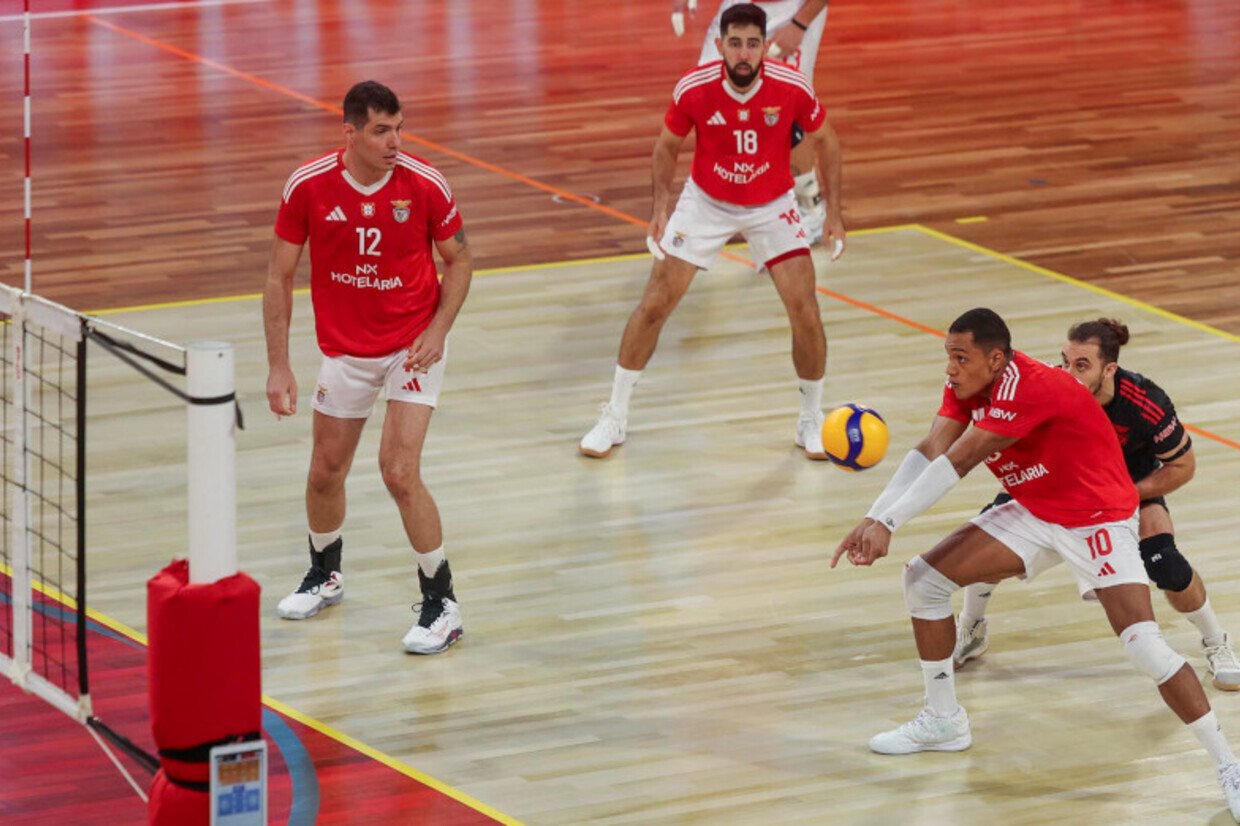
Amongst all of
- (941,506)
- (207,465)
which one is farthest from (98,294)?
(207,465)

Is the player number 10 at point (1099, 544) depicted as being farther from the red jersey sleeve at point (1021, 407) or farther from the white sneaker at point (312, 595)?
the white sneaker at point (312, 595)

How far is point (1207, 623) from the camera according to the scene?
859cm

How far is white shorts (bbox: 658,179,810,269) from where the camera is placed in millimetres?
11188

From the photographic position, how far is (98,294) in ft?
45.1

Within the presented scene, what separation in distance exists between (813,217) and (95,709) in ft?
25.3

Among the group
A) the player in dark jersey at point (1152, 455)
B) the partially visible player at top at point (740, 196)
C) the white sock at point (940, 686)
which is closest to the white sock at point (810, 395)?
the partially visible player at top at point (740, 196)

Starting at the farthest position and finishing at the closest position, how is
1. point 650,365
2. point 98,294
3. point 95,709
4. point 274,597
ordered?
point 98,294 < point 650,365 < point 274,597 < point 95,709

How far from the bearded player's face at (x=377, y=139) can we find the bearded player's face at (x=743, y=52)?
9.14ft

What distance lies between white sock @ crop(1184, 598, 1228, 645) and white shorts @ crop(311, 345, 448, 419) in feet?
9.88

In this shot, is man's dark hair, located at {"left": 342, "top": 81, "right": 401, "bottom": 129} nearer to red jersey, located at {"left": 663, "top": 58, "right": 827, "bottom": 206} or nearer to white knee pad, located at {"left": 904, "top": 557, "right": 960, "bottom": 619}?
white knee pad, located at {"left": 904, "top": 557, "right": 960, "bottom": 619}

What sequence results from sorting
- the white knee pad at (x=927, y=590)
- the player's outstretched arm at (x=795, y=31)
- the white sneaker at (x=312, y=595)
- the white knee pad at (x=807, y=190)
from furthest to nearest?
the white knee pad at (x=807, y=190)
the player's outstretched arm at (x=795, y=31)
the white sneaker at (x=312, y=595)
the white knee pad at (x=927, y=590)

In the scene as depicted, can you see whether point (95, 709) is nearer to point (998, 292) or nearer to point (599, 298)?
point (599, 298)

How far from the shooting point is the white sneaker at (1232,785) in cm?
750

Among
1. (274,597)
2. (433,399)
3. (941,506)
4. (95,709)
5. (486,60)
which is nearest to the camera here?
(95,709)
